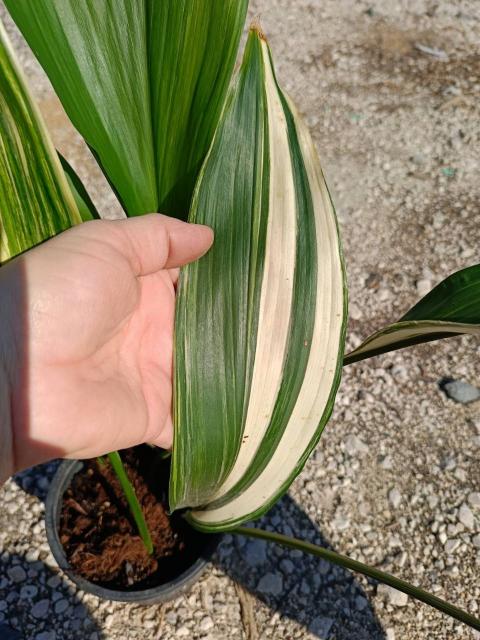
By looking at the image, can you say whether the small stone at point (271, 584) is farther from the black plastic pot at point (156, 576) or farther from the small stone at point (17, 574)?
the small stone at point (17, 574)

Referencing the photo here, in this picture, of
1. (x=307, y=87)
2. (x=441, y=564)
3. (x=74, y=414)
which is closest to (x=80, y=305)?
(x=74, y=414)

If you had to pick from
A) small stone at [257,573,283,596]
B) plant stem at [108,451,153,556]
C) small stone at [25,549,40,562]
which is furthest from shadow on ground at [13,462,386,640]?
plant stem at [108,451,153,556]

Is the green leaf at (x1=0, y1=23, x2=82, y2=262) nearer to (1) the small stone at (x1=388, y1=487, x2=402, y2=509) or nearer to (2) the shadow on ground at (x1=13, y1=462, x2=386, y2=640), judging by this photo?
(2) the shadow on ground at (x1=13, y1=462, x2=386, y2=640)

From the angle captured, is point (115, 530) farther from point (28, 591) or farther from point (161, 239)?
point (161, 239)

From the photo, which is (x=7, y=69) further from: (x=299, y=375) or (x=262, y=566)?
(x=262, y=566)

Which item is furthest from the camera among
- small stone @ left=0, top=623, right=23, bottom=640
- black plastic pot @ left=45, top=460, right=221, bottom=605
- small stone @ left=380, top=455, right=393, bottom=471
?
small stone @ left=380, top=455, right=393, bottom=471

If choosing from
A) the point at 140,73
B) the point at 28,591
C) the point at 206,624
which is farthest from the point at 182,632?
the point at 140,73
